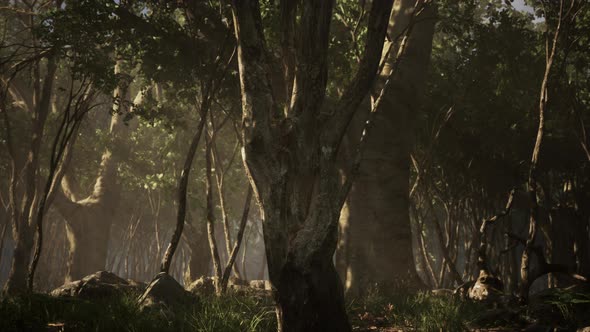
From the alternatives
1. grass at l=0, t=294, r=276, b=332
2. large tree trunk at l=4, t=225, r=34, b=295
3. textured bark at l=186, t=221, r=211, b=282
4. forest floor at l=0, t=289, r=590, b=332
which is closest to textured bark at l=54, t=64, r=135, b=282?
textured bark at l=186, t=221, r=211, b=282

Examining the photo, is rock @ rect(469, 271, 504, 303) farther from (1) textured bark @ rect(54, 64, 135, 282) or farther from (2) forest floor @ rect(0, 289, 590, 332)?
(1) textured bark @ rect(54, 64, 135, 282)

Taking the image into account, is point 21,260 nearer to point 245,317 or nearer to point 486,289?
point 245,317

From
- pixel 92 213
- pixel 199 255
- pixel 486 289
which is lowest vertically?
pixel 486 289

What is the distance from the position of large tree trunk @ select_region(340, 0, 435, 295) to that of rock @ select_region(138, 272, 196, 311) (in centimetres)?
385

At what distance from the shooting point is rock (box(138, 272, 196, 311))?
685cm

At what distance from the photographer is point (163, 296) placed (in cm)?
730

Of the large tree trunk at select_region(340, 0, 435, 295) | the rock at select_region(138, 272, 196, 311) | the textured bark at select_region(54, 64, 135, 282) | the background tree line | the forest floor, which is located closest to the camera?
the forest floor

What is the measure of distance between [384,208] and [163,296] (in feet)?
16.8

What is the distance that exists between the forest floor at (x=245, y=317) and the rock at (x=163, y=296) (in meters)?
0.24

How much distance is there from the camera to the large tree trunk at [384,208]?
1023 cm

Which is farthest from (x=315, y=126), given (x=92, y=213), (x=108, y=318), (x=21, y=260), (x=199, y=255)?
(x=92, y=213)

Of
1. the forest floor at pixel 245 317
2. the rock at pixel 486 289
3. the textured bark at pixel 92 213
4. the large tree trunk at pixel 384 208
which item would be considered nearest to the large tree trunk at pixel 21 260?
the forest floor at pixel 245 317

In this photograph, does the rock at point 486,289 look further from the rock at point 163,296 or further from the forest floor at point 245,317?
the rock at point 163,296

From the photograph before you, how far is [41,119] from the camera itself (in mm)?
11648
